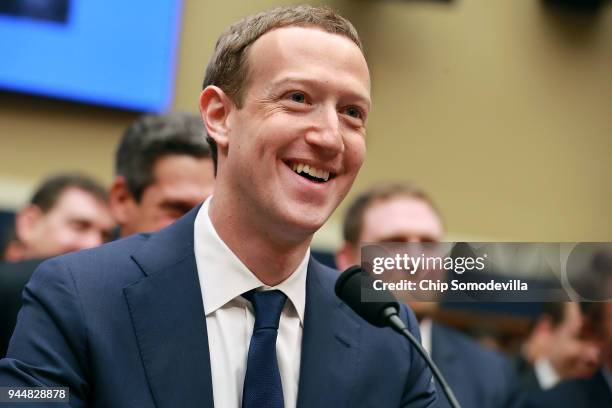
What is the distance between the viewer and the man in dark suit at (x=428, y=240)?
11.6 ft

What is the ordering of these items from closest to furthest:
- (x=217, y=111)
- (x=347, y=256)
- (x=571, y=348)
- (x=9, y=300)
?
1. (x=217, y=111)
2. (x=9, y=300)
3. (x=347, y=256)
4. (x=571, y=348)

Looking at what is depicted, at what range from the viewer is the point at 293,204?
1.92 m

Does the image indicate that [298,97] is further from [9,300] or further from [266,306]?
[9,300]

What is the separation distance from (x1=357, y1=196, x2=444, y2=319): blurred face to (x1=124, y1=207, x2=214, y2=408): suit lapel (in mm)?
1660

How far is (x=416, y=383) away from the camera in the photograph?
204 centimetres

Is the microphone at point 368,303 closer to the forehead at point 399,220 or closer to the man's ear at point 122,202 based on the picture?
the man's ear at point 122,202

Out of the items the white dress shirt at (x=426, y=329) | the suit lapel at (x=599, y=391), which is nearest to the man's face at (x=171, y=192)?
the white dress shirt at (x=426, y=329)

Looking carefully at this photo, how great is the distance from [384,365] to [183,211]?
1.21 metres

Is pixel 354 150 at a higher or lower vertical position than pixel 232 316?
higher

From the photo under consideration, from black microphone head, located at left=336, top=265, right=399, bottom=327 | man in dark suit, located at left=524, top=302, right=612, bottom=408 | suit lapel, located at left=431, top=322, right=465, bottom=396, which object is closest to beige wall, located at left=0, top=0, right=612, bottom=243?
suit lapel, located at left=431, top=322, right=465, bottom=396

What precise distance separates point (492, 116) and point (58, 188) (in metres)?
2.81

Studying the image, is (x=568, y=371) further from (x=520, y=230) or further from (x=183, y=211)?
(x=183, y=211)

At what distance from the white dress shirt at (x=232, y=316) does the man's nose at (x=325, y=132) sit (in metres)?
0.27

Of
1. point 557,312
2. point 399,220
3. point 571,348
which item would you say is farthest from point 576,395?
point 557,312
